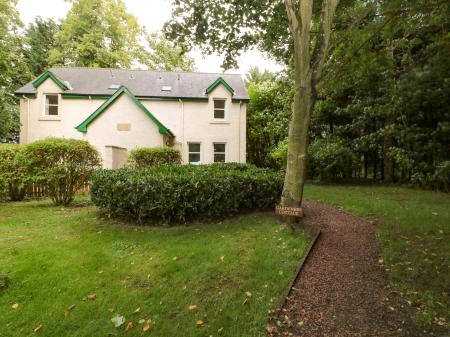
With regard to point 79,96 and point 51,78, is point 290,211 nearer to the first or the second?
point 79,96

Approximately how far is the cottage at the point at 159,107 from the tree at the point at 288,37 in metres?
8.33

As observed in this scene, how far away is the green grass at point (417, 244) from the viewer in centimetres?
384

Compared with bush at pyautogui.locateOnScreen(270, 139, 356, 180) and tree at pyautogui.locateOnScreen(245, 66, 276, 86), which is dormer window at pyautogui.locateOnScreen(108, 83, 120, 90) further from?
tree at pyautogui.locateOnScreen(245, 66, 276, 86)

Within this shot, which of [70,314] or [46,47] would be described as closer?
[70,314]

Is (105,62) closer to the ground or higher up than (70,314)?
higher up

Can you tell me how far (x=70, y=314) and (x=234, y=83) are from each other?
19.1 m

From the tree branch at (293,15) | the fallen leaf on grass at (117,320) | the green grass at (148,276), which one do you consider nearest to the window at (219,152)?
the green grass at (148,276)

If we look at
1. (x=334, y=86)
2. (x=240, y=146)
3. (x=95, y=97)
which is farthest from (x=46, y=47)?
(x=334, y=86)

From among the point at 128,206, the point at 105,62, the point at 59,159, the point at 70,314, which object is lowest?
the point at 70,314

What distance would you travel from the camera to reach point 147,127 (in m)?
15.4

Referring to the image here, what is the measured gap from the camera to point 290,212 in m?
6.21

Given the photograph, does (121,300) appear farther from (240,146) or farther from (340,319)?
(240,146)

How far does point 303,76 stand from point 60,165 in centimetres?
860

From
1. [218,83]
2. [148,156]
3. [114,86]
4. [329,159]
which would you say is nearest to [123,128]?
[148,156]
